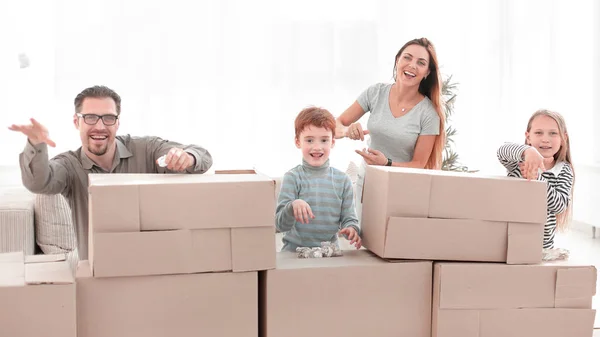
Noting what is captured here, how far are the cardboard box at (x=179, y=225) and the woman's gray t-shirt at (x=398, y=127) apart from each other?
0.99 m

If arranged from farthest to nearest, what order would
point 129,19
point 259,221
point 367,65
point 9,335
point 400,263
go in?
point 367,65 < point 129,19 < point 400,263 < point 259,221 < point 9,335

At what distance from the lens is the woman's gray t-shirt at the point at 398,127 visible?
2717 mm

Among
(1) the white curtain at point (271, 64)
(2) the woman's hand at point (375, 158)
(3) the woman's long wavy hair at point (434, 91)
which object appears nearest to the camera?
(2) the woman's hand at point (375, 158)

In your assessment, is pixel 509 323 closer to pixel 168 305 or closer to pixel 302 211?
pixel 302 211

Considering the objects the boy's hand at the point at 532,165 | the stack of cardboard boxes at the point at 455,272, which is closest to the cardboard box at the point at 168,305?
the stack of cardboard boxes at the point at 455,272

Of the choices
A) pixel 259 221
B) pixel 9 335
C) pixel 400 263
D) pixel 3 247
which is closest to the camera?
pixel 9 335

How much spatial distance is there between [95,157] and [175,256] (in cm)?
62

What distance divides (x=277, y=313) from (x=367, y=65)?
3678 mm

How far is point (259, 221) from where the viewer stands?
1.86 metres

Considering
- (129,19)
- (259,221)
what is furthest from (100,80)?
(259,221)

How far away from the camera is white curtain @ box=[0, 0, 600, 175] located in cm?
495

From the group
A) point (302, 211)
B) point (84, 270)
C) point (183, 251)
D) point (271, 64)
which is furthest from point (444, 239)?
point (271, 64)

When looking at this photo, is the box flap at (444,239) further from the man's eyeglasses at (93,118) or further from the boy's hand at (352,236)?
the man's eyeglasses at (93,118)

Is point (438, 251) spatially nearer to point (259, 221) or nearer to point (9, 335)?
point (259, 221)
